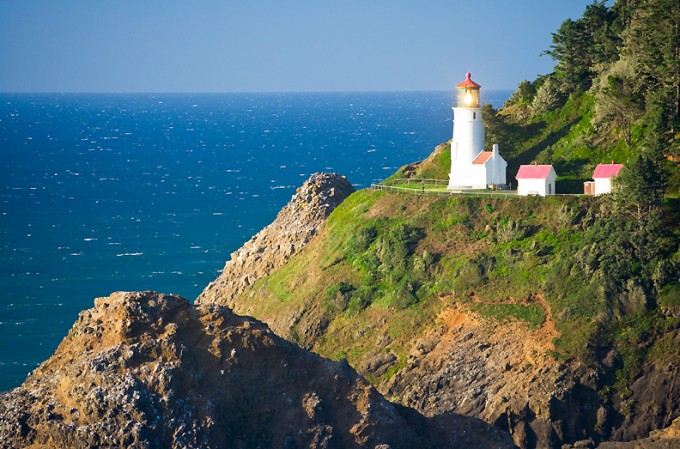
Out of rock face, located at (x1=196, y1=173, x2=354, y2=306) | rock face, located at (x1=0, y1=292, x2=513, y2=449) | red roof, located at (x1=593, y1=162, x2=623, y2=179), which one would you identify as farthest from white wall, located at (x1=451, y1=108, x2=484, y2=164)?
rock face, located at (x1=0, y1=292, x2=513, y2=449)

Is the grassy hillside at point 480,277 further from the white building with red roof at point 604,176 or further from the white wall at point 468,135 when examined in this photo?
the white wall at point 468,135

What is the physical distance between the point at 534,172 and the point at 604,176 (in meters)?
4.71

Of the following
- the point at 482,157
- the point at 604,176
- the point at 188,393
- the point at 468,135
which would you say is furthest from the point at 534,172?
the point at 188,393

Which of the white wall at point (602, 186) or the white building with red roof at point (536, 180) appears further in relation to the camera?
the white building with red roof at point (536, 180)

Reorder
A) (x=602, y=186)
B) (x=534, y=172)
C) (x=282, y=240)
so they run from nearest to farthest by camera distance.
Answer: (x=602, y=186) < (x=534, y=172) < (x=282, y=240)

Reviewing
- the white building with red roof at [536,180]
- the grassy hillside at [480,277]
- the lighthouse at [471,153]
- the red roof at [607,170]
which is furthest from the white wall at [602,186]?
the lighthouse at [471,153]

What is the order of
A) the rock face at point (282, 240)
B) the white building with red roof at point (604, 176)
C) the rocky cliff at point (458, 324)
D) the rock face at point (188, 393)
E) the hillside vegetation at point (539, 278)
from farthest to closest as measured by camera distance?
1. the rock face at point (282, 240)
2. the white building with red roof at point (604, 176)
3. the hillside vegetation at point (539, 278)
4. the rocky cliff at point (458, 324)
5. the rock face at point (188, 393)

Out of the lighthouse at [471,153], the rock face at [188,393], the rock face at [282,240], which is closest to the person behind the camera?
the rock face at [188,393]

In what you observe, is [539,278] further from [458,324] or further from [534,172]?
[534,172]

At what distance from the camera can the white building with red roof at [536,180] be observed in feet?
289

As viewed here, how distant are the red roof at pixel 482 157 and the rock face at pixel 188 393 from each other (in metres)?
43.7

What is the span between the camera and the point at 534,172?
8838 centimetres

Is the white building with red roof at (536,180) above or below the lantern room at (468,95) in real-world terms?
below

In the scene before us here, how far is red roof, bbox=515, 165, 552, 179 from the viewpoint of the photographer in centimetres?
8800
